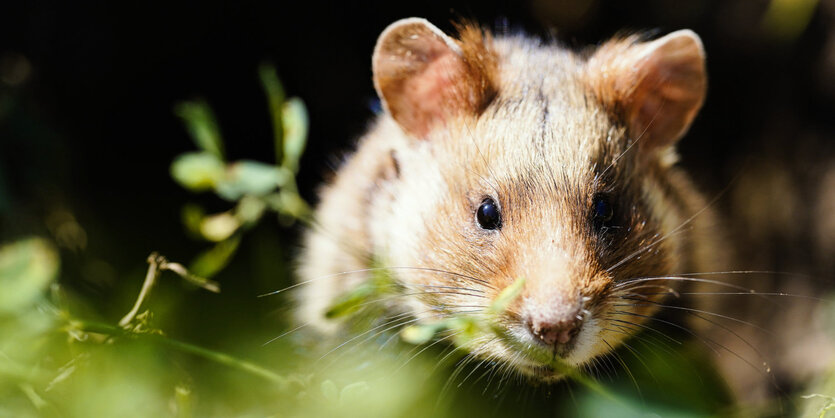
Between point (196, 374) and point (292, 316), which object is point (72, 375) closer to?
point (196, 374)

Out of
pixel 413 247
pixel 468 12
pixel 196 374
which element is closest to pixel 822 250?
pixel 468 12

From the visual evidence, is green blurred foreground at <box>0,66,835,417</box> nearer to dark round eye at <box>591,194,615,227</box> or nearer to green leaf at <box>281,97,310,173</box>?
green leaf at <box>281,97,310,173</box>

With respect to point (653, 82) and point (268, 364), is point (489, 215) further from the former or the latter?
point (268, 364)

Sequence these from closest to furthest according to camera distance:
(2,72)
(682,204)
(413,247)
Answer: (413,247) → (682,204) → (2,72)

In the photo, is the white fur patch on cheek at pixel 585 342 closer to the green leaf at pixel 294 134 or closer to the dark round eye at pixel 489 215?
the dark round eye at pixel 489 215

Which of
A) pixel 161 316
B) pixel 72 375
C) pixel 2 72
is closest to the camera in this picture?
pixel 72 375

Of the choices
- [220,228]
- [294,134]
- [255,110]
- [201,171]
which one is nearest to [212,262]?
[220,228]
